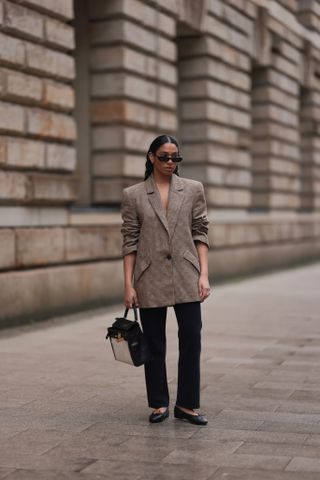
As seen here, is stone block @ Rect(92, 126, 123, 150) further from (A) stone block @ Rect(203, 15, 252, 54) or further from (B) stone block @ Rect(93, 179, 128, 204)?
(A) stone block @ Rect(203, 15, 252, 54)

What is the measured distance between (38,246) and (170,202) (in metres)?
5.38

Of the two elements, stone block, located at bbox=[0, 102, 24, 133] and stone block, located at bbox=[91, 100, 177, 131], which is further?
stone block, located at bbox=[91, 100, 177, 131]

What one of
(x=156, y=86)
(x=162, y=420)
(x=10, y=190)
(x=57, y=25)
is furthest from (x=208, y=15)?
(x=162, y=420)

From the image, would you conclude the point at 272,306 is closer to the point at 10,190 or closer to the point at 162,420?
the point at 10,190

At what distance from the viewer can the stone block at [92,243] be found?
1212 cm

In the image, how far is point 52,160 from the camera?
1173cm

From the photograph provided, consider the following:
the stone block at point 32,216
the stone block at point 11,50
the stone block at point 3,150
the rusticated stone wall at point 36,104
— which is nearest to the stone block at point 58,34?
the rusticated stone wall at point 36,104

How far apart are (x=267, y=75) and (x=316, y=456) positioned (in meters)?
16.0

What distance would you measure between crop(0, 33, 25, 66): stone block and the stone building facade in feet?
0.06

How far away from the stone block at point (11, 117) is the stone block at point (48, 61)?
20.6 inches


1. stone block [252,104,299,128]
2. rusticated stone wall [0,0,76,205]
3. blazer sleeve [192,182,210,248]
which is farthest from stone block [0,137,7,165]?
stone block [252,104,299,128]

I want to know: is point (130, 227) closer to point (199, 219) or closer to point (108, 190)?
point (199, 219)

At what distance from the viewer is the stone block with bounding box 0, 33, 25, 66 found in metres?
10.6

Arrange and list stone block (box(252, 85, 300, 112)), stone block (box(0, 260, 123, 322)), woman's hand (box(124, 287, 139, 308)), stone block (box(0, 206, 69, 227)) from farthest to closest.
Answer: stone block (box(252, 85, 300, 112))
stone block (box(0, 206, 69, 227))
stone block (box(0, 260, 123, 322))
woman's hand (box(124, 287, 139, 308))
